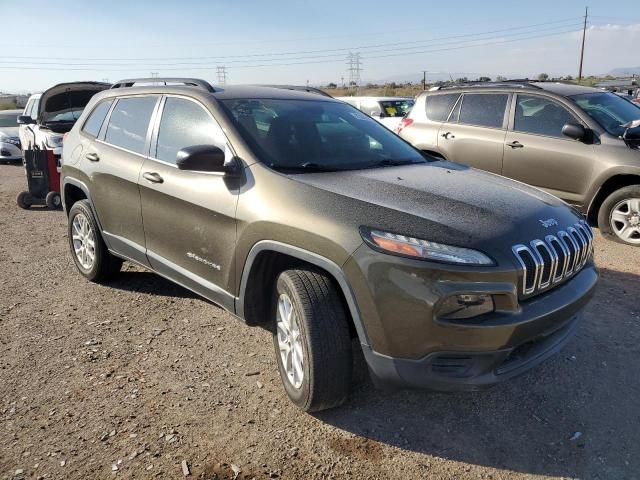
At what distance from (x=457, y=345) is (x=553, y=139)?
4.79 m

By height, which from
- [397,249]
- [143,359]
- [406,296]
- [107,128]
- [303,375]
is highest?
[107,128]

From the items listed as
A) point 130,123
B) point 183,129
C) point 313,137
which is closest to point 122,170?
point 130,123

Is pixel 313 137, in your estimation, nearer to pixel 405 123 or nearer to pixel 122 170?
pixel 122 170

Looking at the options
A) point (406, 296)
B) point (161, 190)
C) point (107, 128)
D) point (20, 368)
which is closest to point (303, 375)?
point (406, 296)

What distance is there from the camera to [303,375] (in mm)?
2770

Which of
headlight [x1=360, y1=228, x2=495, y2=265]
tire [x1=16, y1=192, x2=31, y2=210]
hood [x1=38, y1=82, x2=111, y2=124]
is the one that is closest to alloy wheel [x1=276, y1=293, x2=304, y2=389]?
headlight [x1=360, y1=228, x2=495, y2=265]

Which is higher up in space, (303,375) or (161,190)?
(161,190)

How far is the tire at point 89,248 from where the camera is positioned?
15.3 feet

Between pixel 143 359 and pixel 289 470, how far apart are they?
1.50 meters

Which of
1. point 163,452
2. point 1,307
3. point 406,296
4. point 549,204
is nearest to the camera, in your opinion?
point 406,296

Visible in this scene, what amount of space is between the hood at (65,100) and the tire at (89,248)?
6.76 metres

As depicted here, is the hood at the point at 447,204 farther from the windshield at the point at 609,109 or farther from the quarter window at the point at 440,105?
the quarter window at the point at 440,105

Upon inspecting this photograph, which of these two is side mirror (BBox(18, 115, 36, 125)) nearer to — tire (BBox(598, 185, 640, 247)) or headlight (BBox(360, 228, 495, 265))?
tire (BBox(598, 185, 640, 247))

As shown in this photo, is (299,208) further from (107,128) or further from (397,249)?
(107,128)
